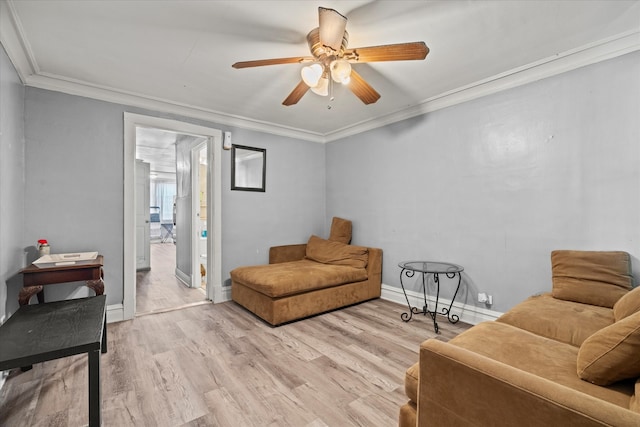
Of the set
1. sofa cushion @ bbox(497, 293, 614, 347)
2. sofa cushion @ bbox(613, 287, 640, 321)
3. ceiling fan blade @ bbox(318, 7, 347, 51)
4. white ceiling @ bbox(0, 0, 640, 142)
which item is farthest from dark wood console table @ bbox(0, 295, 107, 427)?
sofa cushion @ bbox(613, 287, 640, 321)

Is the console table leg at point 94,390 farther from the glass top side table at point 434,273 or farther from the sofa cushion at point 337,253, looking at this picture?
the sofa cushion at point 337,253

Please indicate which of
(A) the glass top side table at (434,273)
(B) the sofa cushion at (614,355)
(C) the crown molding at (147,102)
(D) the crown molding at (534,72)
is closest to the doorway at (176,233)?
(C) the crown molding at (147,102)

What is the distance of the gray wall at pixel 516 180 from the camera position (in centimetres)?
212

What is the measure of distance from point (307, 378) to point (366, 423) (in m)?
0.54

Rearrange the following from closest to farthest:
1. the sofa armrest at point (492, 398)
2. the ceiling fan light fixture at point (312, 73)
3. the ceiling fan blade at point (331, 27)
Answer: the sofa armrest at point (492, 398) → the ceiling fan blade at point (331, 27) → the ceiling fan light fixture at point (312, 73)

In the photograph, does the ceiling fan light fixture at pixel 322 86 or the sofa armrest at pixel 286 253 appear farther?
the sofa armrest at pixel 286 253

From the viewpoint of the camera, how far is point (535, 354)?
1352 millimetres

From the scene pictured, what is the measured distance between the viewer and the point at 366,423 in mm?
1546

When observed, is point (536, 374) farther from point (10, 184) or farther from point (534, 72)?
point (10, 184)

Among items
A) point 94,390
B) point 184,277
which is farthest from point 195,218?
point 94,390

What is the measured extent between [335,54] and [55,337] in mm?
2298

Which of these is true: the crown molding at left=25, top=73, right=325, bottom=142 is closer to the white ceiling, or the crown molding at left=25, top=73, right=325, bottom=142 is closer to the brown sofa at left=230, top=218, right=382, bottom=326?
the white ceiling

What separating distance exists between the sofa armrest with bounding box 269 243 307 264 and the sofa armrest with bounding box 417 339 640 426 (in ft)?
10.1

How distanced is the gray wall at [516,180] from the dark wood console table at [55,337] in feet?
9.95
